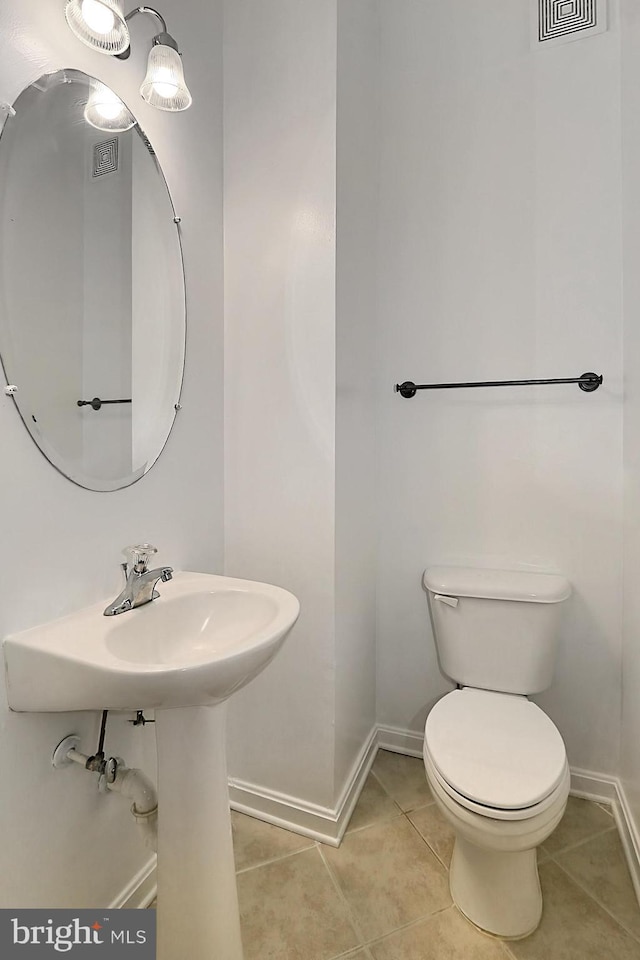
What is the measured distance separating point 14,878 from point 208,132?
184 centimetres

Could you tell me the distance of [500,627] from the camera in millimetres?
1534

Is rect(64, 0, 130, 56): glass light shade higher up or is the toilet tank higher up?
rect(64, 0, 130, 56): glass light shade

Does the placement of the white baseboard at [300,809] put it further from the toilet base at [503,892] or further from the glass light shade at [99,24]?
the glass light shade at [99,24]

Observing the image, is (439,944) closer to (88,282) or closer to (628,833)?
(628,833)

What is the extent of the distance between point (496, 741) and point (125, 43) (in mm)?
1753

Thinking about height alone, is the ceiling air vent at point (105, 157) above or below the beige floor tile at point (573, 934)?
above

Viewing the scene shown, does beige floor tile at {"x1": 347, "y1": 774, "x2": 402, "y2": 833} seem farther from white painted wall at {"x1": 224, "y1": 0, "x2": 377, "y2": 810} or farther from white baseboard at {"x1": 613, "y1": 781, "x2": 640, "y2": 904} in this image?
white baseboard at {"x1": 613, "y1": 781, "x2": 640, "y2": 904}

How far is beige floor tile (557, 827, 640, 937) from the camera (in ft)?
4.06

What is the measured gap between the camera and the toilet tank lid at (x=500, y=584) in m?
1.50

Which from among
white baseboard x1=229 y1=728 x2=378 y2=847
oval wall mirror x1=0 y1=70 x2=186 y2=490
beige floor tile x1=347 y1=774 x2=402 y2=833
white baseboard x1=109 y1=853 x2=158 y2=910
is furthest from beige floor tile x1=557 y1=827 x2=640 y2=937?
oval wall mirror x1=0 y1=70 x2=186 y2=490

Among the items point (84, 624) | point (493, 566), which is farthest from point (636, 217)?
point (84, 624)

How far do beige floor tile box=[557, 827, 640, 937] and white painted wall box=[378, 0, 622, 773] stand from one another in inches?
9.7

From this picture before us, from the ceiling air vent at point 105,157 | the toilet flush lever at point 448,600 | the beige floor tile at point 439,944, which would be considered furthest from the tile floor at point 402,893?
the ceiling air vent at point 105,157

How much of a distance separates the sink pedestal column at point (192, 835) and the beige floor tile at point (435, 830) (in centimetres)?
67
